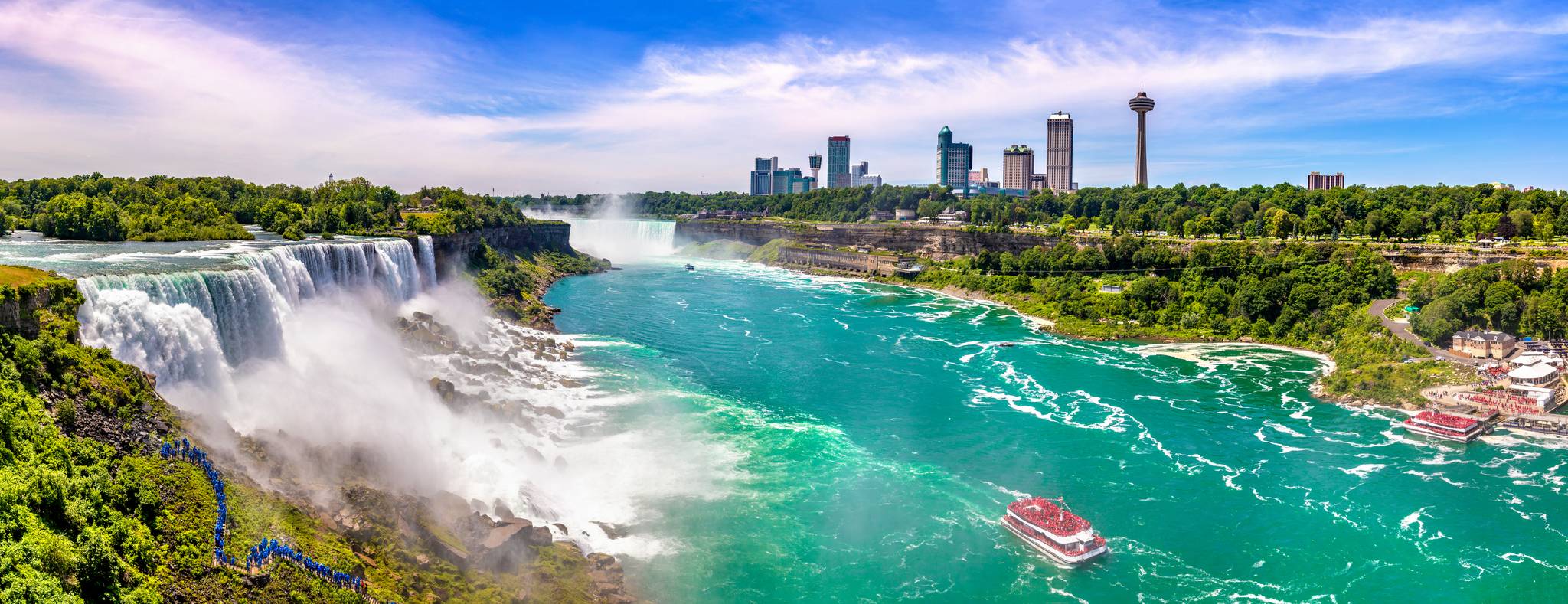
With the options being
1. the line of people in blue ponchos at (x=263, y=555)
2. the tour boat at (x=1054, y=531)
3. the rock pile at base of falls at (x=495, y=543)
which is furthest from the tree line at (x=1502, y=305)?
the line of people in blue ponchos at (x=263, y=555)

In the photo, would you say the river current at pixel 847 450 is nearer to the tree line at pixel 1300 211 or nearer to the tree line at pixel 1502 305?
the tree line at pixel 1502 305

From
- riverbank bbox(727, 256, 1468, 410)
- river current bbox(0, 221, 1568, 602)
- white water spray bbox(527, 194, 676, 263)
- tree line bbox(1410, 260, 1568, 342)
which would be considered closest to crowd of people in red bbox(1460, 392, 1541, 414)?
riverbank bbox(727, 256, 1468, 410)

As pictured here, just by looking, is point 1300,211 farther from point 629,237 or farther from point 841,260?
point 629,237

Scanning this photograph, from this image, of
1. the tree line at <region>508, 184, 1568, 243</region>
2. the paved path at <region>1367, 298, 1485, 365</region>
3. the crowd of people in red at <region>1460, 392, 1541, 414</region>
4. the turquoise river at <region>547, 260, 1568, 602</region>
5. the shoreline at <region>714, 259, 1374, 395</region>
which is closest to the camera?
the turquoise river at <region>547, 260, 1568, 602</region>

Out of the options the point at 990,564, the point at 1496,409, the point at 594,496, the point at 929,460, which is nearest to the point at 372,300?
the point at 594,496

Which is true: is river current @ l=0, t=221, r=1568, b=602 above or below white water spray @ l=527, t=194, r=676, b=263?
below

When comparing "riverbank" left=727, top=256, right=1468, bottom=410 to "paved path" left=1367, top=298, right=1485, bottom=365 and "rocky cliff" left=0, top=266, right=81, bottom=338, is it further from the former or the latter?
"rocky cliff" left=0, top=266, right=81, bottom=338

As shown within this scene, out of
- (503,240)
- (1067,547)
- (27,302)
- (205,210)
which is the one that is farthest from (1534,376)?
(503,240)
